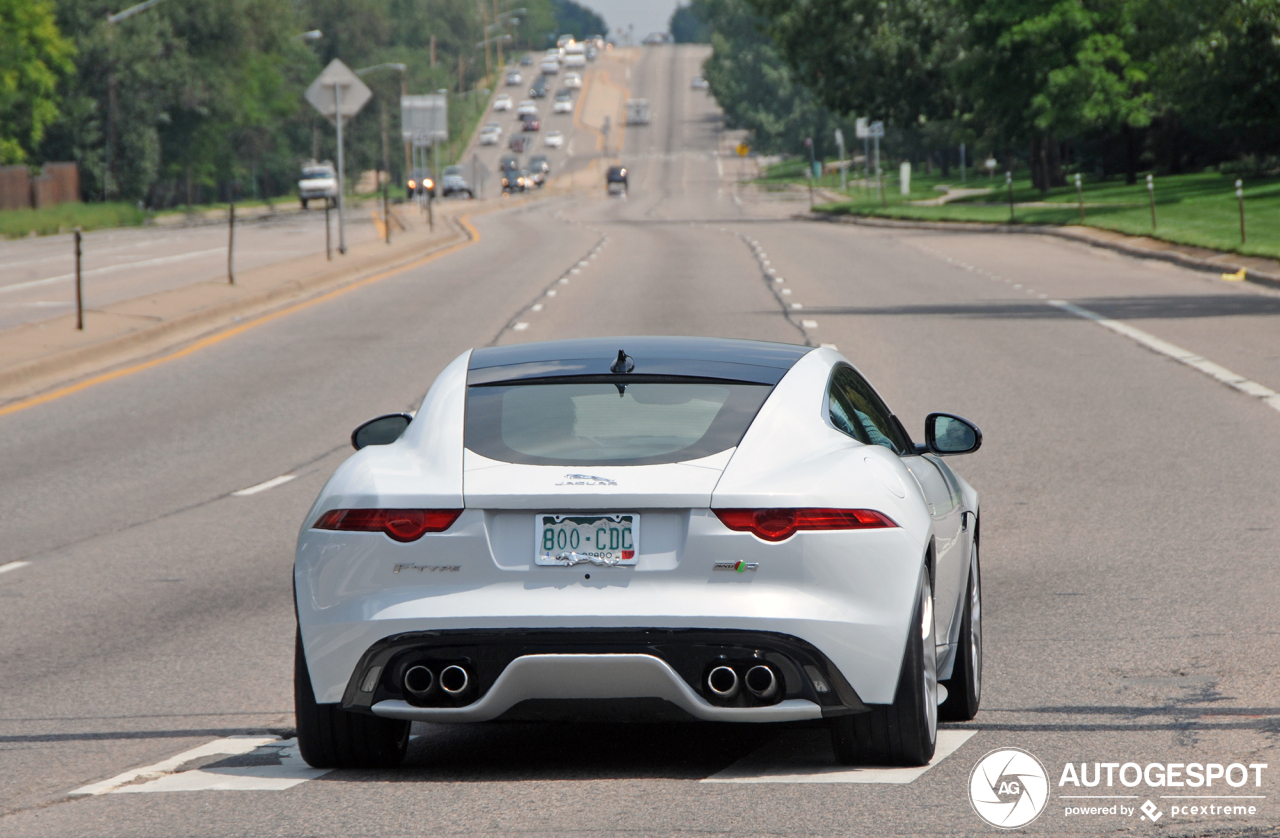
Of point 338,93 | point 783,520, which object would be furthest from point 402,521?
point 338,93

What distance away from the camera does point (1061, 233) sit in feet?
146

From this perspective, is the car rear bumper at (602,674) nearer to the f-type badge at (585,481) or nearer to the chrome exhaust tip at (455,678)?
the chrome exhaust tip at (455,678)

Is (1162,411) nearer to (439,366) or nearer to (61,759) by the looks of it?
(439,366)

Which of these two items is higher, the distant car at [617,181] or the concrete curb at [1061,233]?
the distant car at [617,181]

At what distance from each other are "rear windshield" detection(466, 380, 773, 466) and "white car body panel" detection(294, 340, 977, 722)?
7 cm

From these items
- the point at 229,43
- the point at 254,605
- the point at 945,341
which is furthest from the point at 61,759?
the point at 229,43

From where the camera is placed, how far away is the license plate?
205 inches

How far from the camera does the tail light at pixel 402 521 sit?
17.3ft

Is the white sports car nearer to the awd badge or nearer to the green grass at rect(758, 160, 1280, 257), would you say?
the awd badge

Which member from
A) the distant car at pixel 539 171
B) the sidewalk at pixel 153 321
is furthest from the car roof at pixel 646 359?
the distant car at pixel 539 171

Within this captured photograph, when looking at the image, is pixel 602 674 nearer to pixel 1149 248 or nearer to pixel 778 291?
pixel 778 291

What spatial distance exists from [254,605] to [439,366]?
11.2m

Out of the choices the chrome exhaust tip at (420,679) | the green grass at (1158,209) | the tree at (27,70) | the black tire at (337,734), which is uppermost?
the tree at (27,70)

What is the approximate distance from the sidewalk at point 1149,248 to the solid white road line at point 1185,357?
18.2ft
